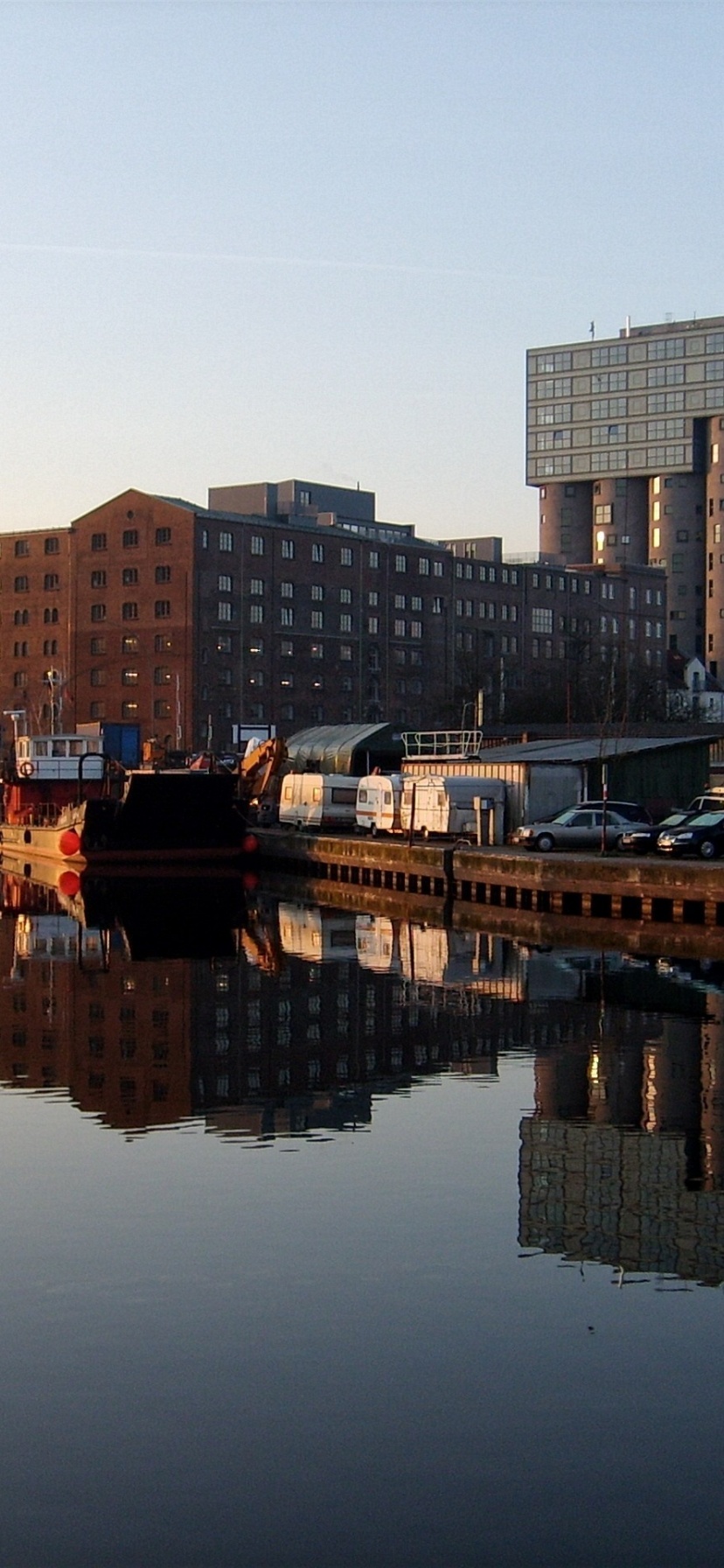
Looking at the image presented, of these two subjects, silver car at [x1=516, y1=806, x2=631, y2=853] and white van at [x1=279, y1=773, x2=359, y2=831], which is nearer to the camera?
silver car at [x1=516, y1=806, x2=631, y2=853]

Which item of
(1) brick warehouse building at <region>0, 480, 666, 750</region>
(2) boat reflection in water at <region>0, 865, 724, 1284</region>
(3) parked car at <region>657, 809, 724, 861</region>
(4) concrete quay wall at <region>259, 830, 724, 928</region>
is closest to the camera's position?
(2) boat reflection in water at <region>0, 865, 724, 1284</region>

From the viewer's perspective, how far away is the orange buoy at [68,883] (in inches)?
2525

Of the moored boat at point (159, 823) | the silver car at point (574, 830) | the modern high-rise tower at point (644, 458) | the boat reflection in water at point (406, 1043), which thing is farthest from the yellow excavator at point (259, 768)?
the modern high-rise tower at point (644, 458)

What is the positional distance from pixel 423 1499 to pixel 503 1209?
22.5 feet

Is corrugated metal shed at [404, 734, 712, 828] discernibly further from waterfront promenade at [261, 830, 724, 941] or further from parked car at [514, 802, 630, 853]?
parked car at [514, 802, 630, 853]

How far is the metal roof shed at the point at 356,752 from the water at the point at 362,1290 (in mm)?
56085

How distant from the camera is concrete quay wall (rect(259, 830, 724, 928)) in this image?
45.3 m

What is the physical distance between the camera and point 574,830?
5794cm

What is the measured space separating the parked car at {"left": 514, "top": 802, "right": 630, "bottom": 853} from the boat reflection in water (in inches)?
383

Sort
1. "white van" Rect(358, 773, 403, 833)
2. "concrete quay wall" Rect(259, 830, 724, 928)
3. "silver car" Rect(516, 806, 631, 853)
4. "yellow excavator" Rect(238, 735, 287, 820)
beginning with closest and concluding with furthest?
"concrete quay wall" Rect(259, 830, 724, 928)
"silver car" Rect(516, 806, 631, 853)
"white van" Rect(358, 773, 403, 833)
"yellow excavator" Rect(238, 735, 287, 820)

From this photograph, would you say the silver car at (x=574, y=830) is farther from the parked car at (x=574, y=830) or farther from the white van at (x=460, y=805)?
the white van at (x=460, y=805)

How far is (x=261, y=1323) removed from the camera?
14211mm

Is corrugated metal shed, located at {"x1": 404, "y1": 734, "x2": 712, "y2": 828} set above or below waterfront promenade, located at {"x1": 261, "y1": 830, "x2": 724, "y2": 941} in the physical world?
above

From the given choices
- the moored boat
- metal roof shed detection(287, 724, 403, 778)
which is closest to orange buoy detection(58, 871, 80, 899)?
the moored boat
